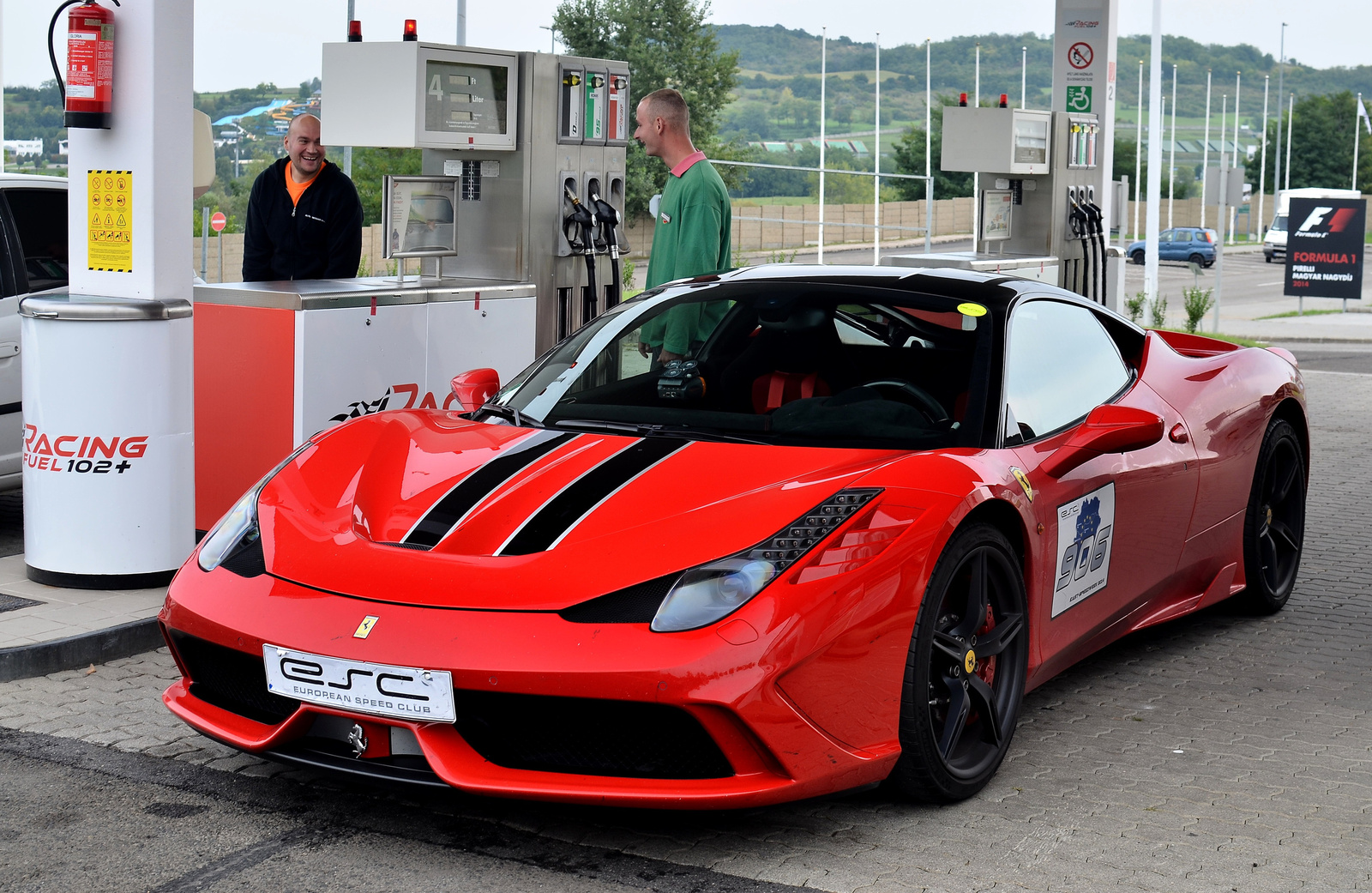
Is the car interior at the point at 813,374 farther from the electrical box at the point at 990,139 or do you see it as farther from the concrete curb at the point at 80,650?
the electrical box at the point at 990,139

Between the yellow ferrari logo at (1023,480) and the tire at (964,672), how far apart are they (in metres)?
0.17

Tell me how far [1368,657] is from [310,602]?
12.7 feet

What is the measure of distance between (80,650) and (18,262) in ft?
9.12

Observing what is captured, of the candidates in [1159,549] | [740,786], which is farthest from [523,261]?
[740,786]

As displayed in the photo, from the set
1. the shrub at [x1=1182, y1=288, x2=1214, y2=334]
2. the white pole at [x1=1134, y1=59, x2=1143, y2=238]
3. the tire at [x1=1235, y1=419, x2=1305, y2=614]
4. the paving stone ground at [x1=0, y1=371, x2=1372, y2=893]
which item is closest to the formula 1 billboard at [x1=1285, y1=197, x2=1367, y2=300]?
the shrub at [x1=1182, y1=288, x2=1214, y2=334]

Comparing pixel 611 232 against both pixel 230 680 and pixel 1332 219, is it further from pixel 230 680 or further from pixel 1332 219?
pixel 1332 219

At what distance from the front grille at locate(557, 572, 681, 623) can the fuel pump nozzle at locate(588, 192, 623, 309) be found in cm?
503

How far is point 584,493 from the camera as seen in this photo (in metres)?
3.66

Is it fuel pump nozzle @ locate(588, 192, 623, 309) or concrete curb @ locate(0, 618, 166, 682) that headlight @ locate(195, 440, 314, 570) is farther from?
fuel pump nozzle @ locate(588, 192, 623, 309)

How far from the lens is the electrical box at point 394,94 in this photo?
6988mm

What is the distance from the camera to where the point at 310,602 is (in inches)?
134

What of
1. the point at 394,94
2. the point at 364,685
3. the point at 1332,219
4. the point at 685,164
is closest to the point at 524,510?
the point at 364,685

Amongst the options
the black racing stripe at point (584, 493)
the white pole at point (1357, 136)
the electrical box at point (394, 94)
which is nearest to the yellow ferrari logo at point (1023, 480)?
the black racing stripe at point (584, 493)

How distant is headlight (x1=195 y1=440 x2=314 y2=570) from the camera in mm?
3764
